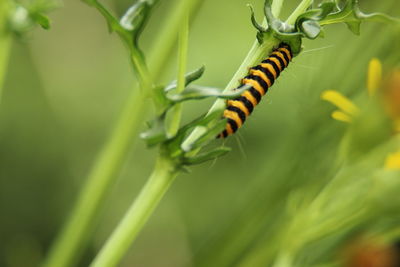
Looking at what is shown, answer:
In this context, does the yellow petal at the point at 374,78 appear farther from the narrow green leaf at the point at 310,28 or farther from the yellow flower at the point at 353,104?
the narrow green leaf at the point at 310,28

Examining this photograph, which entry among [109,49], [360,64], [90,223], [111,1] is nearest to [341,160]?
[360,64]

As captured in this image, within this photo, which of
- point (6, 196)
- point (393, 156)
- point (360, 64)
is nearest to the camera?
point (393, 156)

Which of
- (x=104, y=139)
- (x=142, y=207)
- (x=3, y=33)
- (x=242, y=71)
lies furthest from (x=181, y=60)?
(x=104, y=139)

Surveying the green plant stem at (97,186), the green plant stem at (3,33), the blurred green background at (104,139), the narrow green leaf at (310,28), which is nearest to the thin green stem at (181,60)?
the narrow green leaf at (310,28)

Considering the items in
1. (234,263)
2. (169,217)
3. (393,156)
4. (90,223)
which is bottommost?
(169,217)

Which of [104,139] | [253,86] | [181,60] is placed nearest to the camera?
[181,60]

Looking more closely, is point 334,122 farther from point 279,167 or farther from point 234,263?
point 234,263

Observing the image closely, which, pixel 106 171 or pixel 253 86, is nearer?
pixel 253 86

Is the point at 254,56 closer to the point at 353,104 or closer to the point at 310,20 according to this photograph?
the point at 310,20
